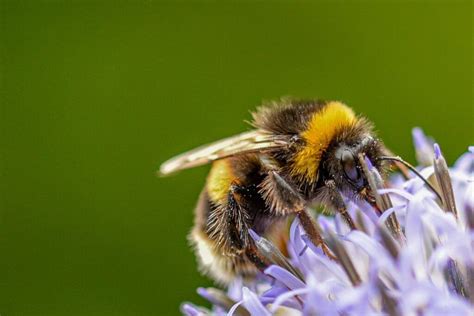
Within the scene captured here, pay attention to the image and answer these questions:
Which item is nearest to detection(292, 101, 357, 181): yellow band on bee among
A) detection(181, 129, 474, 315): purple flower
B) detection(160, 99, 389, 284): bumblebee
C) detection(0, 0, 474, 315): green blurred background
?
detection(160, 99, 389, 284): bumblebee

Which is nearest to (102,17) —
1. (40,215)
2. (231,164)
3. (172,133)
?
(172,133)

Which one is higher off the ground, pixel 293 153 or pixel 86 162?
pixel 86 162

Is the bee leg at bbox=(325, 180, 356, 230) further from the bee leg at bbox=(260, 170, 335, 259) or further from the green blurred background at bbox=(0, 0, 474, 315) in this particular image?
the green blurred background at bbox=(0, 0, 474, 315)

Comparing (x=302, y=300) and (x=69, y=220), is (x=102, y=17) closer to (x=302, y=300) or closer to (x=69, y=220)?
(x=69, y=220)

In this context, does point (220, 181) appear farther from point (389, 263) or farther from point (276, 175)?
point (389, 263)

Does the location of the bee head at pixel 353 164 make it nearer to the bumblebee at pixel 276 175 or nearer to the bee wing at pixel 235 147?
the bumblebee at pixel 276 175

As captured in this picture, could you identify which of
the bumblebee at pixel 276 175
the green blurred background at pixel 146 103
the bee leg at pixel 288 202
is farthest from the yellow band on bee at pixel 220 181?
the green blurred background at pixel 146 103

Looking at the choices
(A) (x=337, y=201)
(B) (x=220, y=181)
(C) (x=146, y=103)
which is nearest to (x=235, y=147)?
(B) (x=220, y=181)
